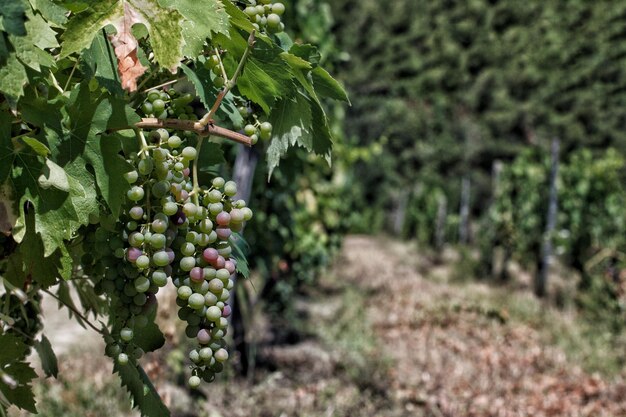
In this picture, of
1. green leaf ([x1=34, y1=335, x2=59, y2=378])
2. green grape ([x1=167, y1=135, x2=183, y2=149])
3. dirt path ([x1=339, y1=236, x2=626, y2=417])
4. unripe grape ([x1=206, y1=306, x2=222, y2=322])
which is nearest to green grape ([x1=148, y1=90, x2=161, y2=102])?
green grape ([x1=167, y1=135, x2=183, y2=149])

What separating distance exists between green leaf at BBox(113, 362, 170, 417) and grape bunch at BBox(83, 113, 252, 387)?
116 millimetres

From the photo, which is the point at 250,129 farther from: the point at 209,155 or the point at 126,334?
the point at 126,334

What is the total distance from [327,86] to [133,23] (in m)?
0.36

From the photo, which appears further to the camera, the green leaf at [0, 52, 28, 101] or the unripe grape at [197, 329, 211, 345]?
the unripe grape at [197, 329, 211, 345]

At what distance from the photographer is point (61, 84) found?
1.08m

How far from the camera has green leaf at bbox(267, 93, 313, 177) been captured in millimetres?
1171

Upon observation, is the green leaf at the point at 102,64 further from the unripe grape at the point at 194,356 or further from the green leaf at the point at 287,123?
the unripe grape at the point at 194,356

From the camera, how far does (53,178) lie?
91 centimetres

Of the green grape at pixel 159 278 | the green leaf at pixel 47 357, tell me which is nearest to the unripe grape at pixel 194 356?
the green grape at pixel 159 278

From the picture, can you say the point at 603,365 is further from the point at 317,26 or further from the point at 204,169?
the point at 204,169

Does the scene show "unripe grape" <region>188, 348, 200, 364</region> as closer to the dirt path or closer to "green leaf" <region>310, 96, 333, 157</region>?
"green leaf" <region>310, 96, 333, 157</region>

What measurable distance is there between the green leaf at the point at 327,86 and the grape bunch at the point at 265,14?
10 cm

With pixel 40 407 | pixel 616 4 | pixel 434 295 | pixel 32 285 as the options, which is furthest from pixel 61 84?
pixel 616 4

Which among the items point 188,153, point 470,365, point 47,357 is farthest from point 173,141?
point 470,365
